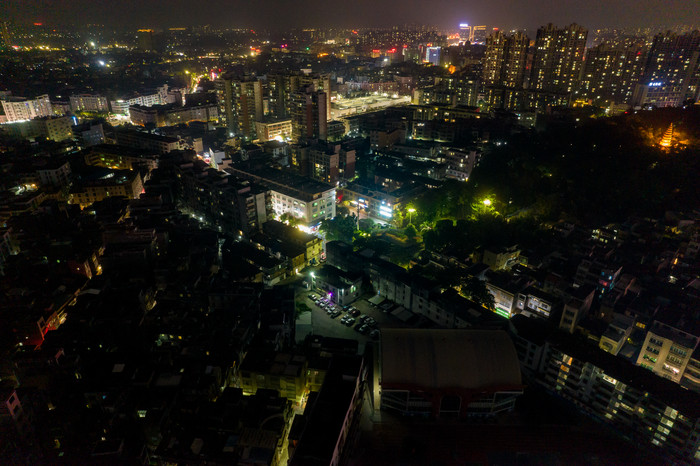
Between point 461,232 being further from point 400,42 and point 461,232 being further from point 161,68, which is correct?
point 400,42

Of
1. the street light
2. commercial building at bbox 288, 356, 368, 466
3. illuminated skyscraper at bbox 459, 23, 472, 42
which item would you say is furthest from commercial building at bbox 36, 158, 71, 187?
illuminated skyscraper at bbox 459, 23, 472, 42

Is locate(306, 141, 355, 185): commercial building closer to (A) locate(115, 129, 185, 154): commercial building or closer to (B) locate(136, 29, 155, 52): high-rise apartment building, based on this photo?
(A) locate(115, 129, 185, 154): commercial building

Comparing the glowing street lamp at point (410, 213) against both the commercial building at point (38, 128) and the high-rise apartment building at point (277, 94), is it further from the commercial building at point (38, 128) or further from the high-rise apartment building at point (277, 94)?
the commercial building at point (38, 128)

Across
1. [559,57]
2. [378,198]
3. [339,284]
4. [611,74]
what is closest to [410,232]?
[378,198]

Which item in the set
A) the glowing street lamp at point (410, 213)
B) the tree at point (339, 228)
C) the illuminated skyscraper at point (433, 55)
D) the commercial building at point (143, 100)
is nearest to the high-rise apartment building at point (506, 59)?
the illuminated skyscraper at point (433, 55)

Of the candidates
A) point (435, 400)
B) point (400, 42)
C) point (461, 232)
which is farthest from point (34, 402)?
point (400, 42)

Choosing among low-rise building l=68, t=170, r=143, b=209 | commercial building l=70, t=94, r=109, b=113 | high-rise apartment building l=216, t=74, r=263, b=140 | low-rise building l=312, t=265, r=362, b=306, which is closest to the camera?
low-rise building l=312, t=265, r=362, b=306
